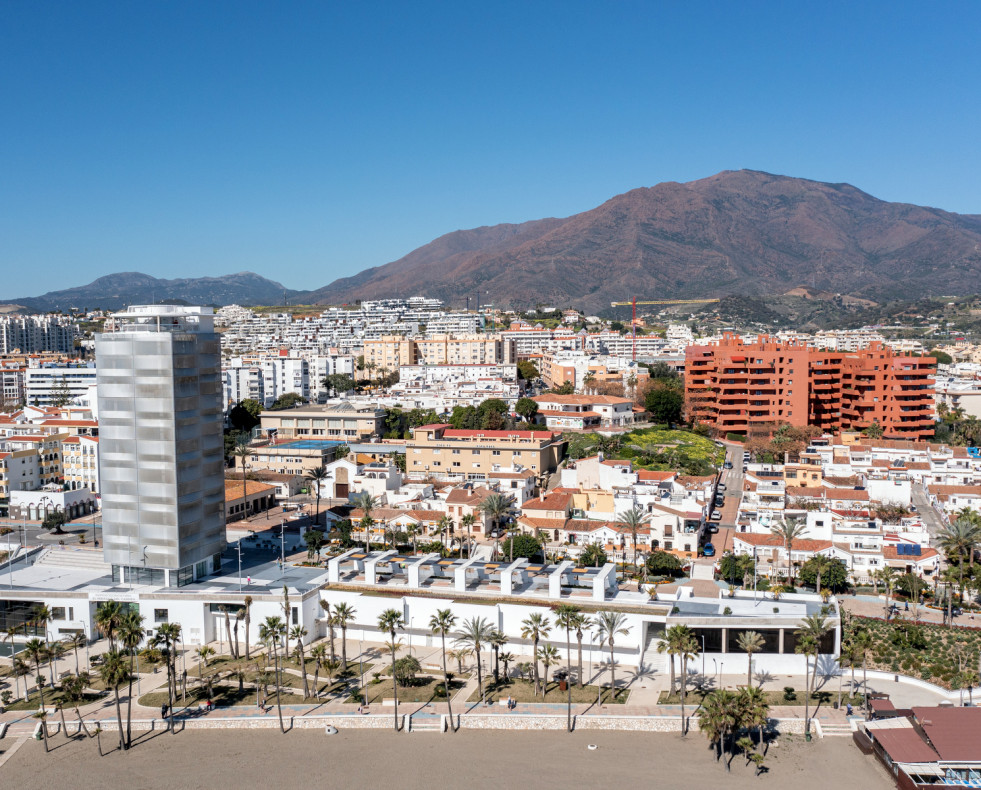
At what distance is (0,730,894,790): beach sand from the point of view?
21.4 metres

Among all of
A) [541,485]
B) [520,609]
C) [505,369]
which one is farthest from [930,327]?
[520,609]

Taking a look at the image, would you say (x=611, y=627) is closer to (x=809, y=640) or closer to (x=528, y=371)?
(x=809, y=640)

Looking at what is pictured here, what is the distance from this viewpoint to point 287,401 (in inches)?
3199

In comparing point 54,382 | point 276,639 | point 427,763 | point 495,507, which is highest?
point 54,382

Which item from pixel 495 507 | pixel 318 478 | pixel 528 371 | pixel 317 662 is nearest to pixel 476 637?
pixel 317 662

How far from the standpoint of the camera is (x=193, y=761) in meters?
22.9

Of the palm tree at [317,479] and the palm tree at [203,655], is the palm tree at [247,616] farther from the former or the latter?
the palm tree at [317,479]

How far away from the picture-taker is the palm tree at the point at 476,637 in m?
25.6

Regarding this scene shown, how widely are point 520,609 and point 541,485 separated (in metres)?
23.9

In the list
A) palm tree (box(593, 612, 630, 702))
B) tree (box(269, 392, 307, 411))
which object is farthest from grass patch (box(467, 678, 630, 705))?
tree (box(269, 392, 307, 411))

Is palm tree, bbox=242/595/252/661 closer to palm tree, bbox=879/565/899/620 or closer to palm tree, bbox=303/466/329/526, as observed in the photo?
palm tree, bbox=303/466/329/526

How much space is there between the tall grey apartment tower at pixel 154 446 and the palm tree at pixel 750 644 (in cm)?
1906

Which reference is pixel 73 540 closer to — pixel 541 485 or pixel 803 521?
pixel 541 485

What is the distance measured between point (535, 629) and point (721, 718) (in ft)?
19.5
